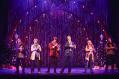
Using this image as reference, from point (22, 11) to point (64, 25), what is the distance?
→ 280 cm

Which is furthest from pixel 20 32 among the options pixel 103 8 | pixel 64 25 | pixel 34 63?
pixel 103 8

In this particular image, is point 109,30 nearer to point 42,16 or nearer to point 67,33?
point 67,33

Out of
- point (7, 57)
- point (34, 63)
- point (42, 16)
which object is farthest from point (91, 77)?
point (42, 16)

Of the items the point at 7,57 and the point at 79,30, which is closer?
the point at 7,57

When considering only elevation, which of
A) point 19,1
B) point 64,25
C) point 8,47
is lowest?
point 8,47

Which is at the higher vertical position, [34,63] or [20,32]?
[20,32]

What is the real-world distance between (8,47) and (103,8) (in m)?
6.61

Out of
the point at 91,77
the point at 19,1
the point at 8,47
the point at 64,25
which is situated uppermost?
the point at 19,1

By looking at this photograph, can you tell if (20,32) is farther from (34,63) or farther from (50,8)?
(34,63)

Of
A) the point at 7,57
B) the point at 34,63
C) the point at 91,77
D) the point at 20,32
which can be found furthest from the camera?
the point at 20,32

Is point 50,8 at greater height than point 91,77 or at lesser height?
greater

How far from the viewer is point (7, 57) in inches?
682

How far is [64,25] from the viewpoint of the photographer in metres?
19.3

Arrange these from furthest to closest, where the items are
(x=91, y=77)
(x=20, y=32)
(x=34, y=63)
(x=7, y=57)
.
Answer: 1. (x=20, y=32)
2. (x=7, y=57)
3. (x=34, y=63)
4. (x=91, y=77)
